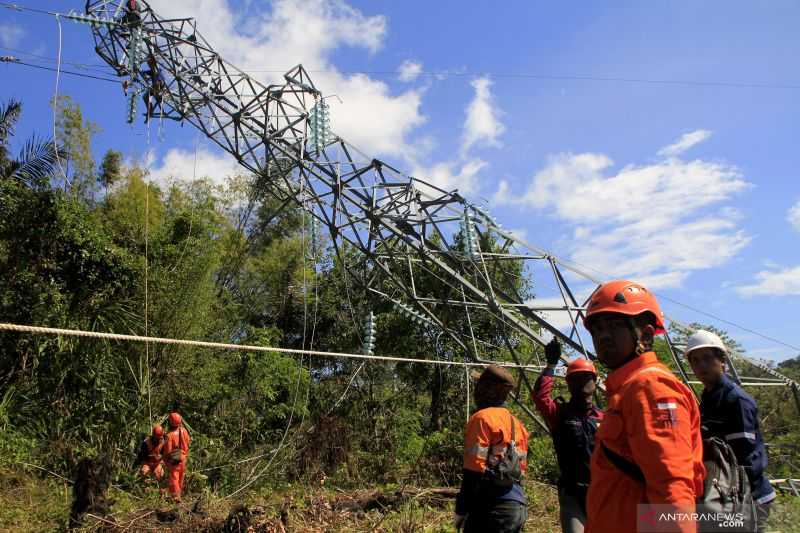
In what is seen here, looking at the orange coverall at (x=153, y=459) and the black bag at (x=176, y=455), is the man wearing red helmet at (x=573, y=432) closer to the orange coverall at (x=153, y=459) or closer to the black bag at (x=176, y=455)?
the black bag at (x=176, y=455)

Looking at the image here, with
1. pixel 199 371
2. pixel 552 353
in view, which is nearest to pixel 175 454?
pixel 199 371

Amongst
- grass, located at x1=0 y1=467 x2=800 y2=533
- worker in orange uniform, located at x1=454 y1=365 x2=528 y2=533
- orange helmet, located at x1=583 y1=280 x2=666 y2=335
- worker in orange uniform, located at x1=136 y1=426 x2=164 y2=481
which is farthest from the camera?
worker in orange uniform, located at x1=136 y1=426 x2=164 y2=481

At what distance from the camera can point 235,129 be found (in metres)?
10.4

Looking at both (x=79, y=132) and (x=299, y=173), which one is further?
(x=79, y=132)

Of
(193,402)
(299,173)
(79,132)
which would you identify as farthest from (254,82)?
(79,132)

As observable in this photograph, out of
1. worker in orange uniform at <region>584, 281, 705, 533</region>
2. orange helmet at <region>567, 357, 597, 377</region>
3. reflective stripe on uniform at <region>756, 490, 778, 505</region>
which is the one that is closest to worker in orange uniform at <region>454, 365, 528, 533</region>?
orange helmet at <region>567, 357, 597, 377</region>

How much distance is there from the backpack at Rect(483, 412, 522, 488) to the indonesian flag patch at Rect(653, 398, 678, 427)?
1.66 m

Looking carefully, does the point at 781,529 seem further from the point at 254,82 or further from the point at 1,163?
the point at 1,163

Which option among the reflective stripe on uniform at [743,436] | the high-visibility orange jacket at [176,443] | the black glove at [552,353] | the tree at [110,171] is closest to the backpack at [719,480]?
the reflective stripe on uniform at [743,436]

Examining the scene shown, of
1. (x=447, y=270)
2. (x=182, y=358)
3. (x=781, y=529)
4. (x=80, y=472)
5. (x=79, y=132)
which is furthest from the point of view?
(x=79, y=132)

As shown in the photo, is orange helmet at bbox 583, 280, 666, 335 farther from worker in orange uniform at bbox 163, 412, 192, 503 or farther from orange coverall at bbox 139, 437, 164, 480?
orange coverall at bbox 139, 437, 164, 480

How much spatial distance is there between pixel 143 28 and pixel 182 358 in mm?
6885

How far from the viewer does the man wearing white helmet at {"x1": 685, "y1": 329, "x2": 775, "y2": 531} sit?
292cm

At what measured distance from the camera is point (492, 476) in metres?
3.23
